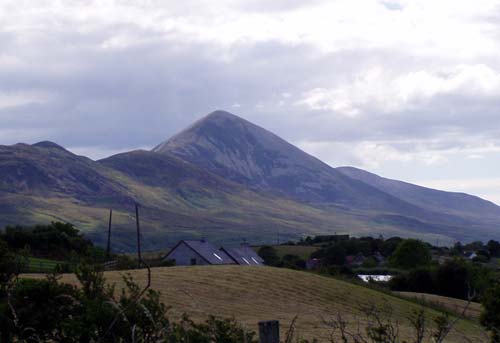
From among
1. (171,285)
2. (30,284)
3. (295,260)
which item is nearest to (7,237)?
(171,285)

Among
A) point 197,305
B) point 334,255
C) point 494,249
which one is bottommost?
point 197,305

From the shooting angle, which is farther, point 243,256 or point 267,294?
point 243,256

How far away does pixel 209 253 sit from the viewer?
9000cm

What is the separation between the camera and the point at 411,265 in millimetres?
100062

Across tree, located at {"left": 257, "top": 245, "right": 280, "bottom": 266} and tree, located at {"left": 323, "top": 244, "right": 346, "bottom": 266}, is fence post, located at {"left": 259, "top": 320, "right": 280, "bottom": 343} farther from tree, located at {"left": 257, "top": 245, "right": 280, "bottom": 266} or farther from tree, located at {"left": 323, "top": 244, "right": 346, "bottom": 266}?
tree, located at {"left": 323, "top": 244, "right": 346, "bottom": 266}

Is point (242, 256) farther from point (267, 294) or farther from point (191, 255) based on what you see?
point (267, 294)

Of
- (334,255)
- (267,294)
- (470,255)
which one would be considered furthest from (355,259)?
(267,294)

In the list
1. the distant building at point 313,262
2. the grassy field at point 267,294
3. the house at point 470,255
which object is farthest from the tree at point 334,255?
the grassy field at point 267,294

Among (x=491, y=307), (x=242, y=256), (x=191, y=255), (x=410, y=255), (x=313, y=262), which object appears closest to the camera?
(x=491, y=307)

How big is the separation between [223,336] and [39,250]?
65.9m

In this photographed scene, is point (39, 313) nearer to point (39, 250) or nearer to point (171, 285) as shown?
point (171, 285)

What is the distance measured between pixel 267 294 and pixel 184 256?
37247 millimetres

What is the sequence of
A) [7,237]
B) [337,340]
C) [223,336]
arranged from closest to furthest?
[223,336], [337,340], [7,237]

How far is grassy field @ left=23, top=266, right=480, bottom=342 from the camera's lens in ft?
133
